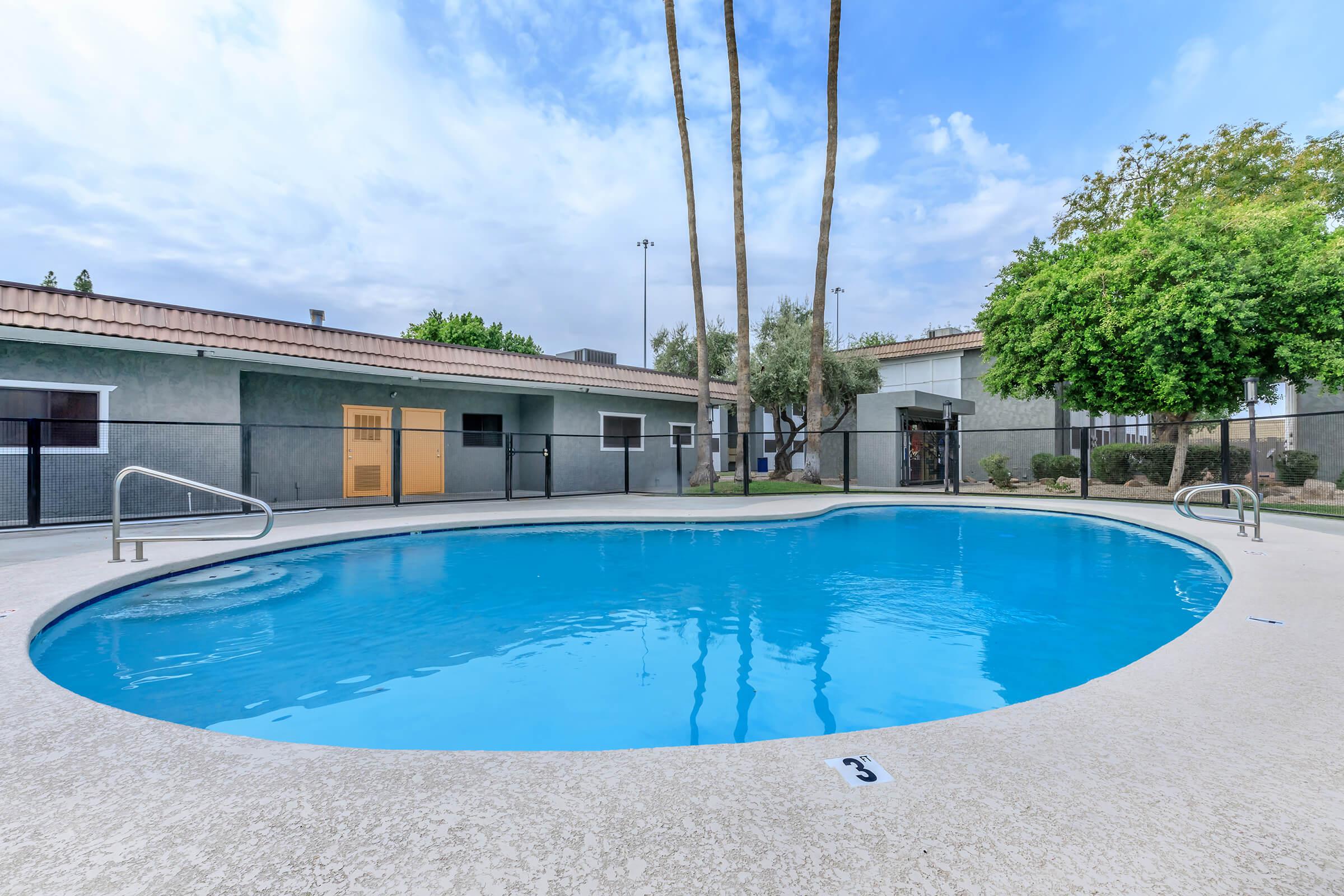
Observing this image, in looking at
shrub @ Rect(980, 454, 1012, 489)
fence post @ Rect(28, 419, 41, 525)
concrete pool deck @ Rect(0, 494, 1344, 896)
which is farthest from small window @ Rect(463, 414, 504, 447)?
shrub @ Rect(980, 454, 1012, 489)

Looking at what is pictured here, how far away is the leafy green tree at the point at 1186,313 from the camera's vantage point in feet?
36.8

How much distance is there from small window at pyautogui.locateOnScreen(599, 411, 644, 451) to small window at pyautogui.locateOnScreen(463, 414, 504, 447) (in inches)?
105

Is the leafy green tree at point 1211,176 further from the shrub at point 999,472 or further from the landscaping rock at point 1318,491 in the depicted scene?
the landscaping rock at point 1318,491

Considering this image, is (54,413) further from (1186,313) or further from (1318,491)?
(1318,491)

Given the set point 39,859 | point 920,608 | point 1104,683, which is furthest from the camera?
point 920,608

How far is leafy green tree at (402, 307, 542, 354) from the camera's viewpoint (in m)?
35.9

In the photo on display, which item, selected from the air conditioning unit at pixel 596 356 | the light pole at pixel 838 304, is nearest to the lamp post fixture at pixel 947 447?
the air conditioning unit at pixel 596 356

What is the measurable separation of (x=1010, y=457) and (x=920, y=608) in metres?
16.6

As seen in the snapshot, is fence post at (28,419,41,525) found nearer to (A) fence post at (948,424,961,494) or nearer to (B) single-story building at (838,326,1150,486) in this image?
(A) fence post at (948,424,961,494)

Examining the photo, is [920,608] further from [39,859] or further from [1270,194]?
[1270,194]

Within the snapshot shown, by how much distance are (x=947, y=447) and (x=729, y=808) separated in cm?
1437

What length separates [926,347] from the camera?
20984mm

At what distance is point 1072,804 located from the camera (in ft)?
5.58

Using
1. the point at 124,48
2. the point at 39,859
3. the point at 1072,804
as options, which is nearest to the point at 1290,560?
the point at 1072,804
